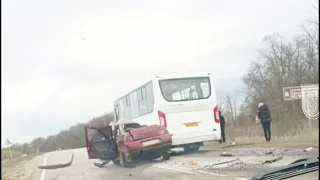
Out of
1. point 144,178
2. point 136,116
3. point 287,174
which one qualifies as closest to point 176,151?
point 136,116

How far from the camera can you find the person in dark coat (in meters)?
14.7

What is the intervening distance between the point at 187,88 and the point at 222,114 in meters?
2.13

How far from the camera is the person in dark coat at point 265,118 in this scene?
1468 cm

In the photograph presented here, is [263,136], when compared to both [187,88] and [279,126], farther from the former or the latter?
[187,88]

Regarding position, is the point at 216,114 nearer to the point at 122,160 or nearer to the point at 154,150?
the point at 154,150

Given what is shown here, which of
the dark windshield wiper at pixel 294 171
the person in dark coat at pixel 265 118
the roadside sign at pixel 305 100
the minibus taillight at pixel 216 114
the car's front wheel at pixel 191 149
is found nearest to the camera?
the dark windshield wiper at pixel 294 171

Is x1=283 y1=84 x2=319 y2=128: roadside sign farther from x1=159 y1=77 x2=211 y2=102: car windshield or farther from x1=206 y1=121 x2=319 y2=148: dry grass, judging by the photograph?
x1=159 y1=77 x2=211 y2=102: car windshield

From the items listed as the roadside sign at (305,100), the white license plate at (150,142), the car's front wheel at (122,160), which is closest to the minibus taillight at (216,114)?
the roadside sign at (305,100)

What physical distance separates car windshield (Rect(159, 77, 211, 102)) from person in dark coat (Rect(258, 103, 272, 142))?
1775 millimetres

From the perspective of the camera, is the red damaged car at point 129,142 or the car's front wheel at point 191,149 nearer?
the red damaged car at point 129,142

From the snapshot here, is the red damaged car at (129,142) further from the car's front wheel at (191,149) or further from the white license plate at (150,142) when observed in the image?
the car's front wheel at (191,149)

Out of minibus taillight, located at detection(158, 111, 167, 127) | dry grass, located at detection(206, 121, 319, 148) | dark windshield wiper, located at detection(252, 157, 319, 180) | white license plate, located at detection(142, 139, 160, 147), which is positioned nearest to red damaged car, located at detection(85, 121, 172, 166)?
white license plate, located at detection(142, 139, 160, 147)

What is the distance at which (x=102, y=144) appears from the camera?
11.6 metres

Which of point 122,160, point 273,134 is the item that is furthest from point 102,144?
point 273,134
